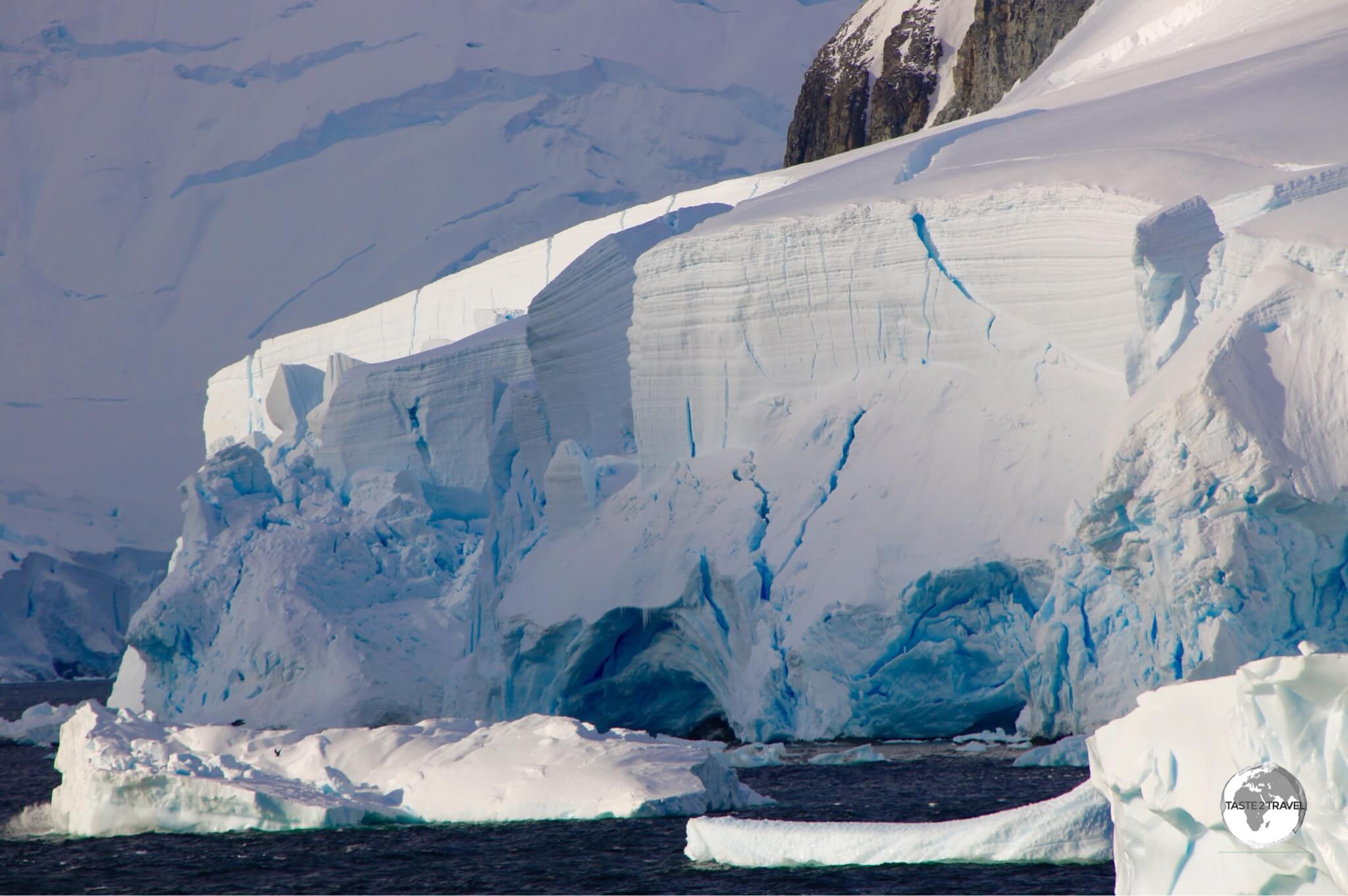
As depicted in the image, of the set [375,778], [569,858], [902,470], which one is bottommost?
[375,778]

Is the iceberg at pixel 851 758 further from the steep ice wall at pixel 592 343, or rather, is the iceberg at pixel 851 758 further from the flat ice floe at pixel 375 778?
the steep ice wall at pixel 592 343

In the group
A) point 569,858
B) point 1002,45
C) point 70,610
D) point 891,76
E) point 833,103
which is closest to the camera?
point 569,858

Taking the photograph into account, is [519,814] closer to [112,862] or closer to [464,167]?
[112,862]

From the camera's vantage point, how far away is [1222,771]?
5305mm

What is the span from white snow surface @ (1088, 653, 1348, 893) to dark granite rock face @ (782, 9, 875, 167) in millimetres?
31198

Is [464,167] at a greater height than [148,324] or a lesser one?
greater

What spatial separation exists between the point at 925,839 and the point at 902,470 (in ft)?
20.9

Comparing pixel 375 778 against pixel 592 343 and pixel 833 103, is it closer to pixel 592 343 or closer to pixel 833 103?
pixel 592 343

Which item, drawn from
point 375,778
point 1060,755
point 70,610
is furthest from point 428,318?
point 1060,755

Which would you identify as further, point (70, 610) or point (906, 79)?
point (906, 79)

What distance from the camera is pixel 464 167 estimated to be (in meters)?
39.0

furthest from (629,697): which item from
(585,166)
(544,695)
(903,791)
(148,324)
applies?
(148,324)

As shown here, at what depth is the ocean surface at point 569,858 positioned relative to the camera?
25.9ft

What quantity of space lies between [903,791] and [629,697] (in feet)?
19.2
